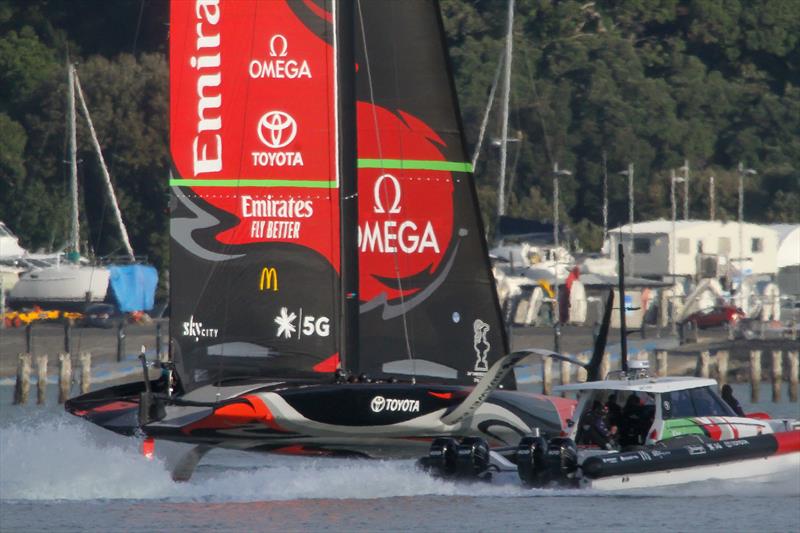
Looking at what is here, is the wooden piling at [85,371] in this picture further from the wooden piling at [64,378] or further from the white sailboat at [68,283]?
the white sailboat at [68,283]

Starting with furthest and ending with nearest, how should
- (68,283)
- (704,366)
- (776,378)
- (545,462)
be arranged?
(68,283) < (704,366) < (776,378) < (545,462)

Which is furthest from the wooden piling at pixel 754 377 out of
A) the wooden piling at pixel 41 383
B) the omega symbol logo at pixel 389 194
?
the omega symbol logo at pixel 389 194

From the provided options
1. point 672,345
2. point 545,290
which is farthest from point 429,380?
point 545,290

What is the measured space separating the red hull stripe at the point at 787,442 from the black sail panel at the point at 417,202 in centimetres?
358

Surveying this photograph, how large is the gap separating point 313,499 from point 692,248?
155 feet

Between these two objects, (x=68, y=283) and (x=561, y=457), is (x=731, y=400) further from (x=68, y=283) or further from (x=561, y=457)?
(x=68, y=283)

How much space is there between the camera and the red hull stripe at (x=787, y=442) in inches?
813

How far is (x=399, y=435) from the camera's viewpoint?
2012 centimetres

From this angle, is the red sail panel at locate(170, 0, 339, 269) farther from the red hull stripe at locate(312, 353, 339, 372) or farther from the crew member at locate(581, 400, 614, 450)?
the crew member at locate(581, 400, 614, 450)

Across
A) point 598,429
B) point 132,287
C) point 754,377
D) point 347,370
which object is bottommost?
point 598,429

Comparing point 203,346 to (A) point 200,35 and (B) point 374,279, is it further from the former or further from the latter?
(A) point 200,35

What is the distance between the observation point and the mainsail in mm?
21281

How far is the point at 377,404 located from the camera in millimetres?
19828

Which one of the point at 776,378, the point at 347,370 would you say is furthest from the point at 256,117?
the point at 776,378
